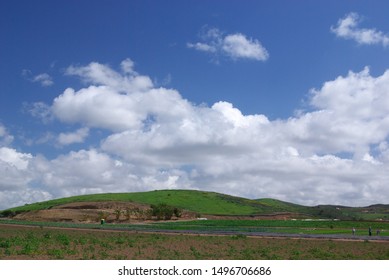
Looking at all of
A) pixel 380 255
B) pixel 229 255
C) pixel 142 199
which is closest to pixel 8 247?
pixel 229 255

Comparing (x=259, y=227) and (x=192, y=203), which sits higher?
(x=192, y=203)

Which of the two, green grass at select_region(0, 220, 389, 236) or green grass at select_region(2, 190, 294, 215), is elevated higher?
green grass at select_region(2, 190, 294, 215)

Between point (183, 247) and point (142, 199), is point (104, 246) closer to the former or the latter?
point (183, 247)

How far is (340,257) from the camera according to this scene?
30.3 m

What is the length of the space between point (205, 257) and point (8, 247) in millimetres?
14695

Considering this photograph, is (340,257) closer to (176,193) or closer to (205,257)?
(205,257)

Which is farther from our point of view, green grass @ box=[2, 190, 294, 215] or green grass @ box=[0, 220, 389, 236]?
green grass @ box=[2, 190, 294, 215]

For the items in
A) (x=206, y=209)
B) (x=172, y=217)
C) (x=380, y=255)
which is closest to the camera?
(x=380, y=255)

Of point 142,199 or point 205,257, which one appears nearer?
point 205,257

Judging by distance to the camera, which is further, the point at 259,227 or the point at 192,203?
the point at 192,203

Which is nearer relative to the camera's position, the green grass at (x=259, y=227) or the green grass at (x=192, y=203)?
the green grass at (x=259, y=227)

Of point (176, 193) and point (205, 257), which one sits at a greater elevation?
point (176, 193)
